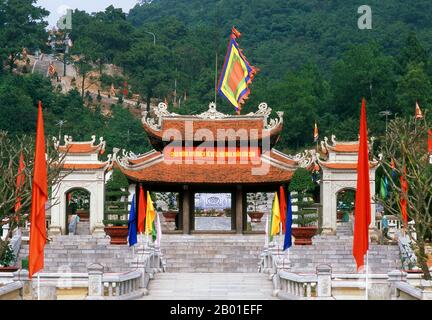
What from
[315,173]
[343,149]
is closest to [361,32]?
[315,173]

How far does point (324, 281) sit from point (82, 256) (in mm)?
12233

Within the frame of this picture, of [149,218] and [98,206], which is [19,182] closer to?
[149,218]

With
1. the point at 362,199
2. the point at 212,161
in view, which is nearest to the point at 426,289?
the point at 362,199

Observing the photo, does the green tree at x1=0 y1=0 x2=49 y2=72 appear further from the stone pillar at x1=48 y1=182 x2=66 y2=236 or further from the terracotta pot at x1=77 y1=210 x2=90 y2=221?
the stone pillar at x1=48 y1=182 x2=66 y2=236

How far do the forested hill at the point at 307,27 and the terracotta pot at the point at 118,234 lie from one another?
6501cm

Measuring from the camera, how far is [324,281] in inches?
1121

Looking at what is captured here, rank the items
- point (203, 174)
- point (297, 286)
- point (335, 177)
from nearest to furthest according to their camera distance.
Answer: point (297, 286)
point (203, 174)
point (335, 177)

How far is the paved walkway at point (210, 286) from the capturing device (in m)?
30.0

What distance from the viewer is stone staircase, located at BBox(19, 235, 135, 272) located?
122ft

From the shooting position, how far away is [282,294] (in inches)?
1197

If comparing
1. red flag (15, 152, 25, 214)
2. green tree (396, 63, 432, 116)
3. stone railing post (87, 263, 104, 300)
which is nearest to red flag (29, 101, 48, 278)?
stone railing post (87, 263, 104, 300)

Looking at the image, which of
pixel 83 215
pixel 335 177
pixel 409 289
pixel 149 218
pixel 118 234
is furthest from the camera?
pixel 83 215

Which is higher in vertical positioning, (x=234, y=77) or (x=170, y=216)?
(x=234, y=77)

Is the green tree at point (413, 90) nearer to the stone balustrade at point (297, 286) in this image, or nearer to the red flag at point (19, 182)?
the red flag at point (19, 182)
